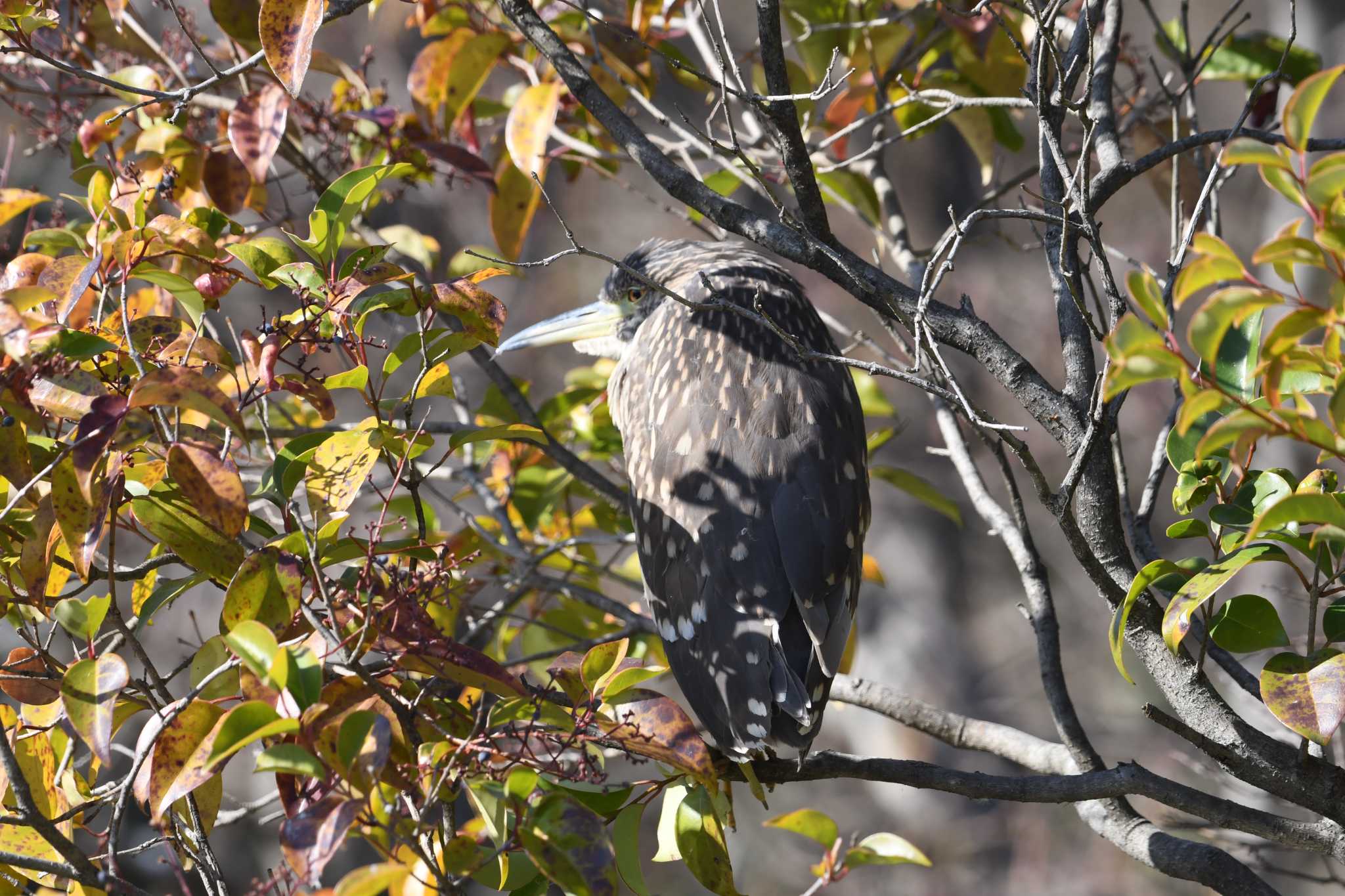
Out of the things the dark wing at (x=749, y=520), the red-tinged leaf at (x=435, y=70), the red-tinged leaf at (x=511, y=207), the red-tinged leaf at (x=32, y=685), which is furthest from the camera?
the red-tinged leaf at (x=511, y=207)

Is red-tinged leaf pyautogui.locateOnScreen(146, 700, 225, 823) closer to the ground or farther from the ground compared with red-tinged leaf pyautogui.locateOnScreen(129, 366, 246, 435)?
closer to the ground

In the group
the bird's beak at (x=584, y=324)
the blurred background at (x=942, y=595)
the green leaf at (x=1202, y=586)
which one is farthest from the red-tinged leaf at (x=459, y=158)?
the blurred background at (x=942, y=595)

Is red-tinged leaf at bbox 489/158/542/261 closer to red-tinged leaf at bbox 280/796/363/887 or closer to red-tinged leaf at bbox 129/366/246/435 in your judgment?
red-tinged leaf at bbox 129/366/246/435

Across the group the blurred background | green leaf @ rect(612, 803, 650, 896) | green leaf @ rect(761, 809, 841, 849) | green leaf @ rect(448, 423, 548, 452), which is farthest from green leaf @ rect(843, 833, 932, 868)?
the blurred background

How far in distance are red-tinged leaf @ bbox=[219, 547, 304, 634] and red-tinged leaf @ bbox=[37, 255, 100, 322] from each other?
1.13 ft

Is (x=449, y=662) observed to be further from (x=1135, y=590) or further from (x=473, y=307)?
(x=1135, y=590)

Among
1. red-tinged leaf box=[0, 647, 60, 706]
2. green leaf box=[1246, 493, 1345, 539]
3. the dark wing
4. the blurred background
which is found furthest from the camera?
the blurred background

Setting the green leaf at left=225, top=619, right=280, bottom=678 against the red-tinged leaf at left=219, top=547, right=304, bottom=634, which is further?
the red-tinged leaf at left=219, top=547, right=304, bottom=634

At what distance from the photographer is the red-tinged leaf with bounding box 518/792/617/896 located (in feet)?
3.57

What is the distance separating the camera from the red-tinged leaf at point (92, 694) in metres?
1.05

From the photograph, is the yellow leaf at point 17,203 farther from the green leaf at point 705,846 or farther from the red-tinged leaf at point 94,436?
the green leaf at point 705,846

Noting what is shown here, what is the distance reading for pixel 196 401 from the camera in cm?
106

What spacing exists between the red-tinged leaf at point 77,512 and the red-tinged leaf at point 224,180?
41.7 inches

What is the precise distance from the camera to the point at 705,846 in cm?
143
